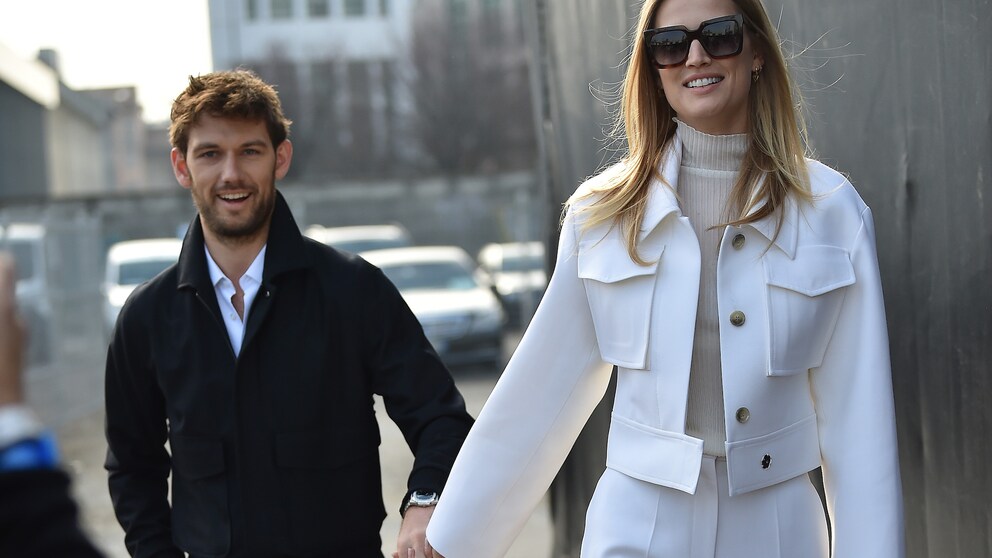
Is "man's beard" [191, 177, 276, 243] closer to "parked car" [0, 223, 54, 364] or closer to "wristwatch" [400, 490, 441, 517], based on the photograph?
"wristwatch" [400, 490, 441, 517]

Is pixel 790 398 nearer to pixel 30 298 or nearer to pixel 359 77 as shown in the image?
pixel 30 298

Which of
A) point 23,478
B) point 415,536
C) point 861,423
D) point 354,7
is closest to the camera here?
point 23,478

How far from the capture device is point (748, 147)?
8.66 ft

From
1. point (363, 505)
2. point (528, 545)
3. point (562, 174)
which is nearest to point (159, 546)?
point (363, 505)

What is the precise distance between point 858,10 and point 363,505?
1.85m

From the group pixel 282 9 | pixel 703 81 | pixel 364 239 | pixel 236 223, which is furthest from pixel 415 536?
pixel 282 9

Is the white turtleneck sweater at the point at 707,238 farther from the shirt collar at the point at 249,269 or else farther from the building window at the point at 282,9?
the building window at the point at 282,9

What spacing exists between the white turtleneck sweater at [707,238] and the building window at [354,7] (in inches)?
2102

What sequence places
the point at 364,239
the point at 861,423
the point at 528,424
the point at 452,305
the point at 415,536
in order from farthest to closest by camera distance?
the point at 364,239 < the point at 452,305 < the point at 415,536 < the point at 528,424 < the point at 861,423

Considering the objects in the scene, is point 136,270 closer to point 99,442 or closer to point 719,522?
point 99,442

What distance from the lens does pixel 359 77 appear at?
1967 inches

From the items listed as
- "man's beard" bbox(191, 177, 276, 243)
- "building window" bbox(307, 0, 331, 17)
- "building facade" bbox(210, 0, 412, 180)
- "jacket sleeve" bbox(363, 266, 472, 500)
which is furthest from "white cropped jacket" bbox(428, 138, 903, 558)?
"building window" bbox(307, 0, 331, 17)

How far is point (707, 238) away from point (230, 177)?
1.40m

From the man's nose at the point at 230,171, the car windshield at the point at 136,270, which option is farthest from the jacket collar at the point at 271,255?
the car windshield at the point at 136,270
